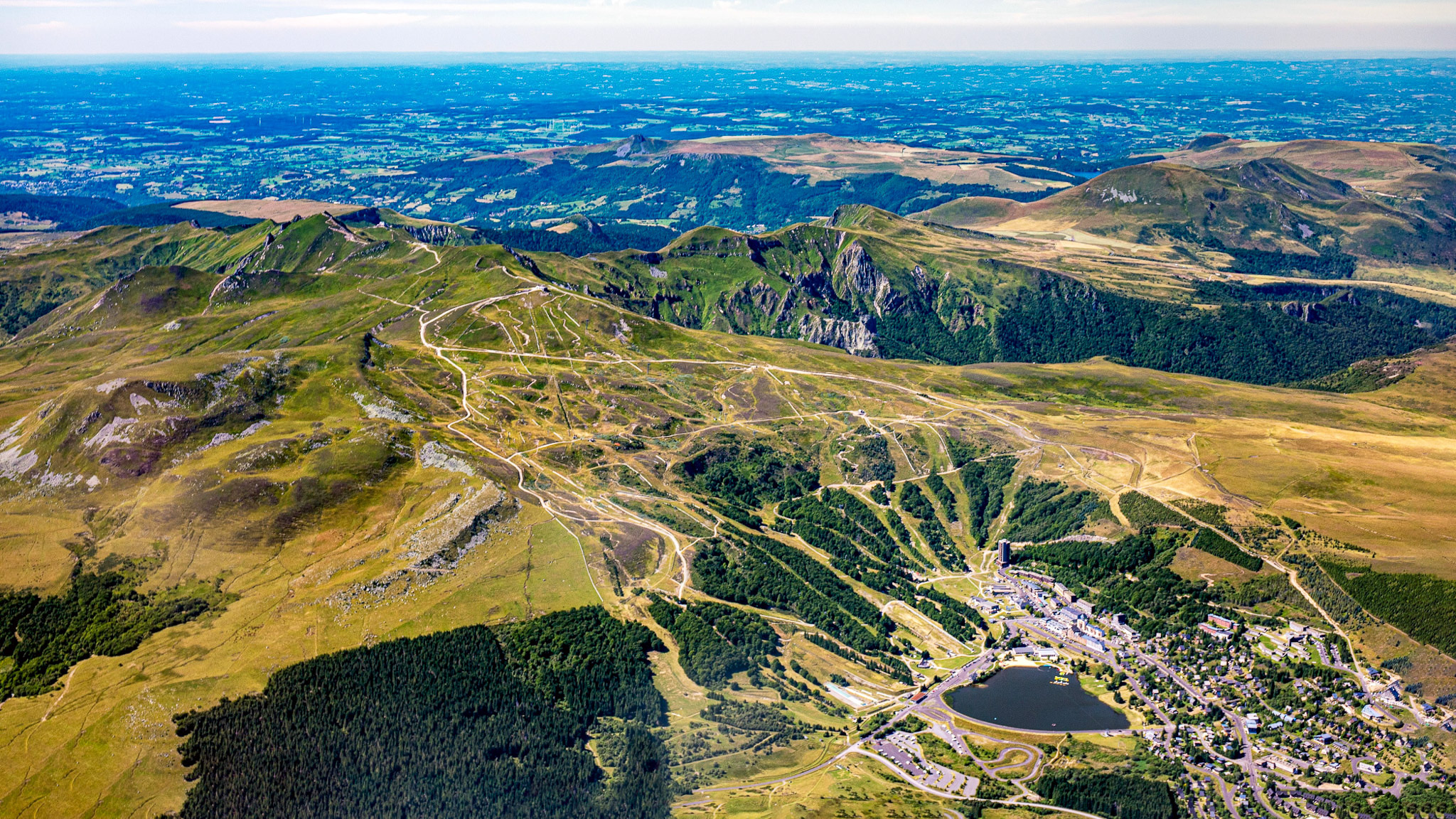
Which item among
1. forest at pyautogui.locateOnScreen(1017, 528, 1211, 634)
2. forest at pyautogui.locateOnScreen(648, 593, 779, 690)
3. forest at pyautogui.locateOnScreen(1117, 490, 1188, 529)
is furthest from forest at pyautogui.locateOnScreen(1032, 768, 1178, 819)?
forest at pyautogui.locateOnScreen(1117, 490, 1188, 529)

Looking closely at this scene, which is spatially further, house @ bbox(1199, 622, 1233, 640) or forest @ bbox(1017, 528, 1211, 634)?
forest @ bbox(1017, 528, 1211, 634)

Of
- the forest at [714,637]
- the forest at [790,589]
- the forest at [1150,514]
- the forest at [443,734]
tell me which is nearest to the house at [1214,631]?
the forest at [1150,514]

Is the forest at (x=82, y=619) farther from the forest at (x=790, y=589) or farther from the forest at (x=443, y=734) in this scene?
the forest at (x=790, y=589)

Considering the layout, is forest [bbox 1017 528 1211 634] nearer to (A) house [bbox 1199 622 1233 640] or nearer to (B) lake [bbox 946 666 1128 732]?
(A) house [bbox 1199 622 1233 640]

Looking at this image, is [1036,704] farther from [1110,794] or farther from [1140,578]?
[1140,578]

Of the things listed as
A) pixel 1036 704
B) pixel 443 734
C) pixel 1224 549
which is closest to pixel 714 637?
pixel 443 734

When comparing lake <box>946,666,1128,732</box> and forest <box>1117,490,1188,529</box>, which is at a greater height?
forest <box>1117,490,1188,529</box>
